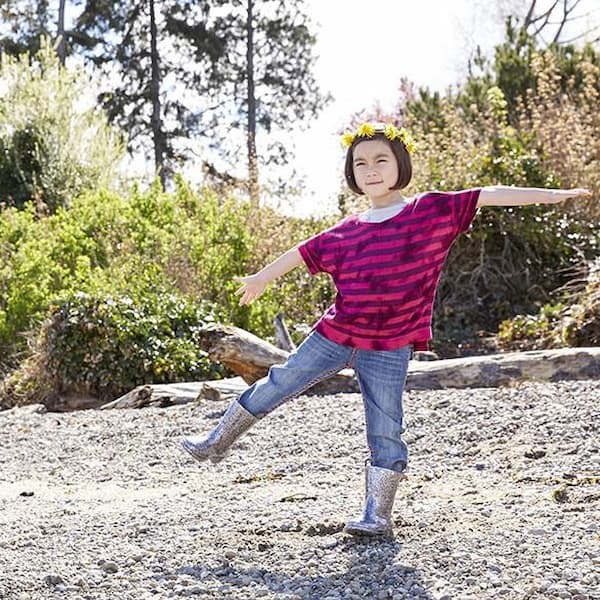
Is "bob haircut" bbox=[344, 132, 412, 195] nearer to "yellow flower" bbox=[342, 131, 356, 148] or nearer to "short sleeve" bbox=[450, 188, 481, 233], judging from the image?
"yellow flower" bbox=[342, 131, 356, 148]

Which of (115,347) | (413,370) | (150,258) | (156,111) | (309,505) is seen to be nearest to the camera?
(309,505)

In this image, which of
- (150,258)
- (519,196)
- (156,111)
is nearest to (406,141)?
(519,196)

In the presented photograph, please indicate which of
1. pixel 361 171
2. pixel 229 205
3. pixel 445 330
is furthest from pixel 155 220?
pixel 361 171

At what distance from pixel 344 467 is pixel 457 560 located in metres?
2.01

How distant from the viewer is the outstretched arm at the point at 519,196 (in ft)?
11.1

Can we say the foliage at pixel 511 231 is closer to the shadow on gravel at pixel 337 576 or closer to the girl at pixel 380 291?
the girl at pixel 380 291

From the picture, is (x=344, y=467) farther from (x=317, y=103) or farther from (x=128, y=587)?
(x=317, y=103)

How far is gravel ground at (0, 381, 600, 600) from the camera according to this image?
10.1 ft

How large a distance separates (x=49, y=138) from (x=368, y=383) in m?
16.2

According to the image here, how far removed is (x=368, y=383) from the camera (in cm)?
353

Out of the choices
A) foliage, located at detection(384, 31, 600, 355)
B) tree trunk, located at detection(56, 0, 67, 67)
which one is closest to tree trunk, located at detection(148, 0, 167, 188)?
tree trunk, located at detection(56, 0, 67, 67)

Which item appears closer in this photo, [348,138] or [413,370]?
[348,138]

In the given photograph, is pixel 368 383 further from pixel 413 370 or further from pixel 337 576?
pixel 413 370

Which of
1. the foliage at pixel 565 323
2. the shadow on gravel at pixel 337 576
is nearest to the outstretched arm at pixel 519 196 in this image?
the shadow on gravel at pixel 337 576
